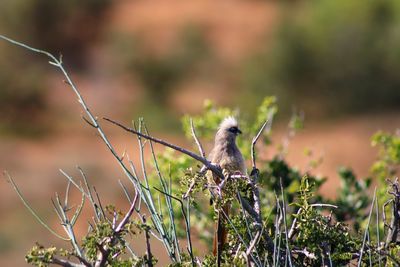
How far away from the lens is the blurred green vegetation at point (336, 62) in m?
23.1

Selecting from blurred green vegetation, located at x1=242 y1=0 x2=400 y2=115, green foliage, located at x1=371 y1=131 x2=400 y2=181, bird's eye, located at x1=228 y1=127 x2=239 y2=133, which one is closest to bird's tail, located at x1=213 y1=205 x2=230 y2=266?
bird's eye, located at x1=228 y1=127 x2=239 y2=133

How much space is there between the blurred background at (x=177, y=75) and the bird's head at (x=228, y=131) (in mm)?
13217

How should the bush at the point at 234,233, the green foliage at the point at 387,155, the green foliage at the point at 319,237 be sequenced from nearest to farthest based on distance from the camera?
the bush at the point at 234,233, the green foliage at the point at 319,237, the green foliage at the point at 387,155

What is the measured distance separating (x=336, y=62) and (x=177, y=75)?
447 centimetres

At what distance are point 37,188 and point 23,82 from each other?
20.2ft

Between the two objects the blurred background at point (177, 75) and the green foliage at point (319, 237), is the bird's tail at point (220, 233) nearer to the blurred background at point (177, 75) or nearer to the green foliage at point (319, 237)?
the green foliage at point (319, 237)

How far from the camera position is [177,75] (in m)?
26.3

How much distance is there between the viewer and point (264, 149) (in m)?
6.85

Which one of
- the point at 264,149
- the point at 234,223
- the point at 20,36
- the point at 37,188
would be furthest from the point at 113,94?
the point at 234,223

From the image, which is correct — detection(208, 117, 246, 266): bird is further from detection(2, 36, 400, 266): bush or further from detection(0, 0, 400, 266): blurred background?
detection(0, 0, 400, 266): blurred background

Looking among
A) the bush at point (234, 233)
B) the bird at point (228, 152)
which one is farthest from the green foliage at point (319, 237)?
the bird at point (228, 152)

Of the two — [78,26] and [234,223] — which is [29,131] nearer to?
[78,26]

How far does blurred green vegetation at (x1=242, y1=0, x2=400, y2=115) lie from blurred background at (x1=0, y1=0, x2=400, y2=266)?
3cm

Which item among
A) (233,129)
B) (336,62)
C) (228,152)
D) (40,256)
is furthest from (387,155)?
(336,62)
